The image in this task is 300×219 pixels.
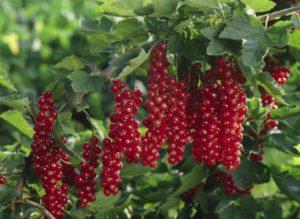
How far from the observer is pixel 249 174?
2111 millimetres

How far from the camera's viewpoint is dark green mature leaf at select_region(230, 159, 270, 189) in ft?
6.86

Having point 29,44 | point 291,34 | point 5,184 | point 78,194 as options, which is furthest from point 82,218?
point 29,44

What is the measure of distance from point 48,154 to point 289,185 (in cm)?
83

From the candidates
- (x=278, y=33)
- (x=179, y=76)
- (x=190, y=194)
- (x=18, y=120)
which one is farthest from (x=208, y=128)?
(x=18, y=120)

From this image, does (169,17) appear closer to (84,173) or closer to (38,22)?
(84,173)

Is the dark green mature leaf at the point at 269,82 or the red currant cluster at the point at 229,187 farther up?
the dark green mature leaf at the point at 269,82

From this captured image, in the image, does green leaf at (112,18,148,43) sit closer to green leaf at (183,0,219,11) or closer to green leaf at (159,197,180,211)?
green leaf at (183,0,219,11)

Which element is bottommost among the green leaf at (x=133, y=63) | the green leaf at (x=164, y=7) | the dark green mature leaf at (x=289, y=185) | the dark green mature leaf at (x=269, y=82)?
the dark green mature leaf at (x=289, y=185)

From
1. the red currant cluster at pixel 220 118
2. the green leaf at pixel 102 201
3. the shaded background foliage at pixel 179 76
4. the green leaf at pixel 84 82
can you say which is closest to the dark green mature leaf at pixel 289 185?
the shaded background foliage at pixel 179 76

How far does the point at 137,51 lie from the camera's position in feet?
5.58

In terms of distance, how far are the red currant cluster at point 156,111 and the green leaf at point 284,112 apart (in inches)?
21.5

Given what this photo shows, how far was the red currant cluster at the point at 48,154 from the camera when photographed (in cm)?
174

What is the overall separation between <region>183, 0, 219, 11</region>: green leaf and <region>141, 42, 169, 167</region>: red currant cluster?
0.16 metres

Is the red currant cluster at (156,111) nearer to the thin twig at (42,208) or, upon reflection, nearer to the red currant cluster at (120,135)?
the red currant cluster at (120,135)
